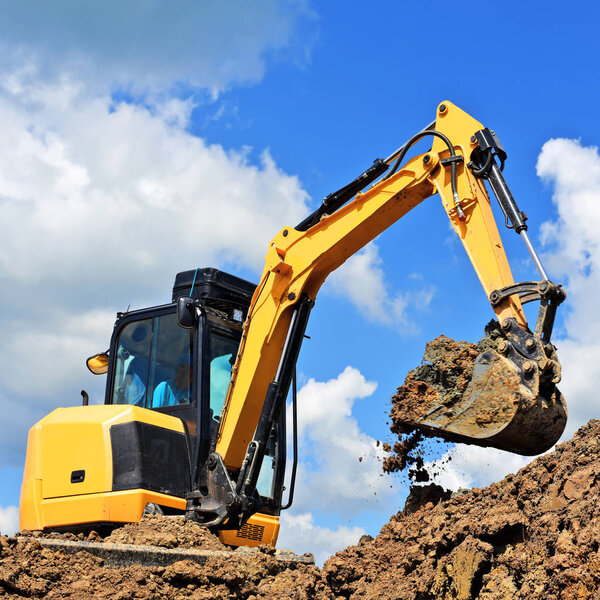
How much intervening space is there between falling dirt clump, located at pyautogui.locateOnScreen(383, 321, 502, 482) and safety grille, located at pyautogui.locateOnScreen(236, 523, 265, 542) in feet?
5.62

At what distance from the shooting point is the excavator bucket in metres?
4.92

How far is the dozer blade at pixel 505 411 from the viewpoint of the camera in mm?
4906

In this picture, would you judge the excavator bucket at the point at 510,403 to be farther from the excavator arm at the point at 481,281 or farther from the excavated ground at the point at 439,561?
the excavated ground at the point at 439,561

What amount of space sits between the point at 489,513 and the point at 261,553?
1893 mm

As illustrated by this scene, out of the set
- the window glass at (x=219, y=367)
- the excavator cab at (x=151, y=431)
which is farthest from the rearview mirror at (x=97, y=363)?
the window glass at (x=219, y=367)

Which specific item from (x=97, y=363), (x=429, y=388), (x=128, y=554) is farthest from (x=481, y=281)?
(x=97, y=363)

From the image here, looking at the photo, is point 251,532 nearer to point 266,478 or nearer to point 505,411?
point 266,478

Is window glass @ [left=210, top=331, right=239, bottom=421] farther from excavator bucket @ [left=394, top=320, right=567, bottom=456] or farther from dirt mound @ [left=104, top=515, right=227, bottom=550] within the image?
excavator bucket @ [left=394, top=320, right=567, bottom=456]

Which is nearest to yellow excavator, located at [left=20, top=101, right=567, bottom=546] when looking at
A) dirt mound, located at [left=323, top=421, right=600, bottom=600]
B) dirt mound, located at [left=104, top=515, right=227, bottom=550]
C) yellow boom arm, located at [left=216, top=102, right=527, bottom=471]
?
yellow boom arm, located at [left=216, top=102, right=527, bottom=471]

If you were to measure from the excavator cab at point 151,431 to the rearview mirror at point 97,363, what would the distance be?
0.55m

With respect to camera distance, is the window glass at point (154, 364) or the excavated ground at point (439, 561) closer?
the excavated ground at point (439, 561)

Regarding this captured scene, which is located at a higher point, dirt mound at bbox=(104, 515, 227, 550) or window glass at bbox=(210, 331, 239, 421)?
window glass at bbox=(210, 331, 239, 421)

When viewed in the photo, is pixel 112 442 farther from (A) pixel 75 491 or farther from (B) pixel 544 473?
(B) pixel 544 473

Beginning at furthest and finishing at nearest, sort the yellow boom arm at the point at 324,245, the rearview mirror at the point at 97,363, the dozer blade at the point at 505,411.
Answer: the rearview mirror at the point at 97,363 → the yellow boom arm at the point at 324,245 → the dozer blade at the point at 505,411
